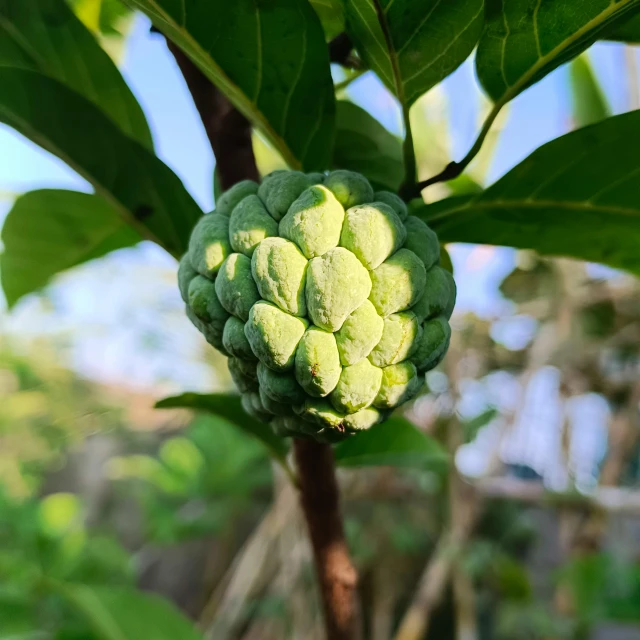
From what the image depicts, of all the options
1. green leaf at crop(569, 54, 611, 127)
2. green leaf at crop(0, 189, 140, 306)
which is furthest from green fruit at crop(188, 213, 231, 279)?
green leaf at crop(569, 54, 611, 127)

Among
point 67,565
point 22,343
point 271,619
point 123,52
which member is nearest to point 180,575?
point 271,619

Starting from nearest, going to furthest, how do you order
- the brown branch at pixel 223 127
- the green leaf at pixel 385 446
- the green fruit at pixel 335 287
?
the green fruit at pixel 335 287, the brown branch at pixel 223 127, the green leaf at pixel 385 446

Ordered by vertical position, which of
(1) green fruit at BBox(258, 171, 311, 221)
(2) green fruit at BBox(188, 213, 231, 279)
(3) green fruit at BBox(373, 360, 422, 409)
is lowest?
(3) green fruit at BBox(373, 360, 422, 409)

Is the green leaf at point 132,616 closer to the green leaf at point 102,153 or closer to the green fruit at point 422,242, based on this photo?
the green leaf at point 102,153

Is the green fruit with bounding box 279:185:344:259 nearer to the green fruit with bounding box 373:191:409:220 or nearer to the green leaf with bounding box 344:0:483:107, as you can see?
the green fruit with bounding box 373:191:409:220

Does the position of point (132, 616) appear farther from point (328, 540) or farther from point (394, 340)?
point (394, 340)

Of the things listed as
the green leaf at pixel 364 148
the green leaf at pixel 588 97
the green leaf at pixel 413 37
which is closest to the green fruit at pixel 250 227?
the green leaf at pixel 413 37

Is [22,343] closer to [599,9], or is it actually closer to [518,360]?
[518,360]
